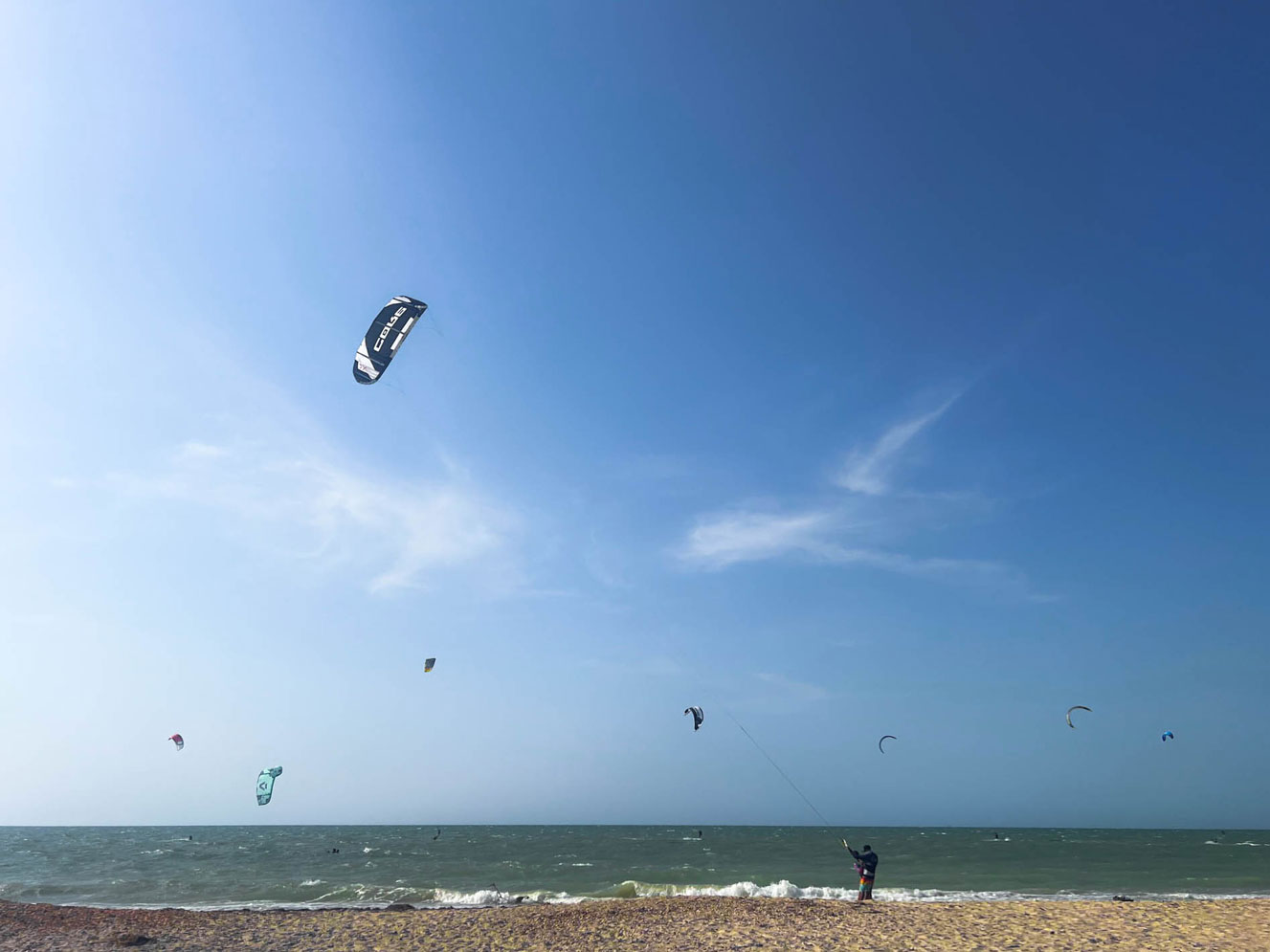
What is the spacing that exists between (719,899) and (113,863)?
116ft

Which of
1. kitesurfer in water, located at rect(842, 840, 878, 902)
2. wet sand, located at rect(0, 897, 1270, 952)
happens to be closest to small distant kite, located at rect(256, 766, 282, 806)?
wet sand, located at rect(0, 897, 1270, 952)

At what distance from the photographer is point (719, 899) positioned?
48.1 ft

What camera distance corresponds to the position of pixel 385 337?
1473 cm

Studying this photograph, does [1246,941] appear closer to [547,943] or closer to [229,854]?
[547,943]

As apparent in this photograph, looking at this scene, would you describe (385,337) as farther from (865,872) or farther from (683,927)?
(865,872)

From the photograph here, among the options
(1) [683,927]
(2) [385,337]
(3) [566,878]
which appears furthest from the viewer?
(3) [566,878]

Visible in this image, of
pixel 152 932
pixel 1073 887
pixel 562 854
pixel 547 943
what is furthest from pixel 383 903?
pixel 562 854

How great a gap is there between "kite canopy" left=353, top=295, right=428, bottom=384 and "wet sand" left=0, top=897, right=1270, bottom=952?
10379 mm

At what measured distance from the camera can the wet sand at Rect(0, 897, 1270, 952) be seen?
11.1m

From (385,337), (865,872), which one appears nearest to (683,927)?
(865,872)

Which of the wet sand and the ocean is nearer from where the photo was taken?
the wet sand

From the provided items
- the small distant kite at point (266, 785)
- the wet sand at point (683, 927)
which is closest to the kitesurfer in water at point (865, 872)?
the wet sand at point (683, 927)

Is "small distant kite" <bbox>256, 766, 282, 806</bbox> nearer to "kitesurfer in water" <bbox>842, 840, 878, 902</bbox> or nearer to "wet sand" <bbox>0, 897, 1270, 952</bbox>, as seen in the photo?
"wet sand" <bbox>0, 897, 1270, 952</bbox>

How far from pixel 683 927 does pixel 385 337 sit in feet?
41.8
